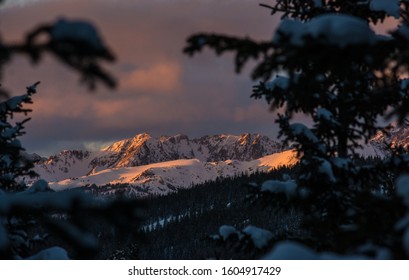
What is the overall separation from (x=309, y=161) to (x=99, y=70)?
6945 mm

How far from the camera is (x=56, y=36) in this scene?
11.7 feet

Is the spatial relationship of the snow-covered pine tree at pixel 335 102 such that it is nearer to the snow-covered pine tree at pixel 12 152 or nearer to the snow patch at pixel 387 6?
the snow patch at pixel 387 6

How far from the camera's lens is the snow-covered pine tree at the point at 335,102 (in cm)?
500

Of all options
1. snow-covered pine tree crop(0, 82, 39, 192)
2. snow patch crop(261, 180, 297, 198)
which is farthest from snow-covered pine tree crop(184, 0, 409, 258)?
snow-covered pine tree crop(0, 82, 39, 192)

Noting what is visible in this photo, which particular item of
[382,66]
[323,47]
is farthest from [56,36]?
[382,66]

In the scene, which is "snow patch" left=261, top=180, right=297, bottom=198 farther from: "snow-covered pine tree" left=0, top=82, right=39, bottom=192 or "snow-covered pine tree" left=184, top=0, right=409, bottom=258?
"snow-covered pine tree" left=0, top=82, right=39, bottom=192

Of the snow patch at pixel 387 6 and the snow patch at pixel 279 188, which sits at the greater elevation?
the snow patch at pixel 387 6

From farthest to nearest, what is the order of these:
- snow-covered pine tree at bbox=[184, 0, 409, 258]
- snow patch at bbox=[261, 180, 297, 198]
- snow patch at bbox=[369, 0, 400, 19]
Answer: snow patch at bbox=[369, 0, 400, 19] < snow patch at bbox=[261, 180, 297, 198] < snow-covered pine tree at bbox=[184, 0, 409, 258]

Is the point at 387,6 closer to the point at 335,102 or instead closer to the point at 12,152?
the point at 335,102

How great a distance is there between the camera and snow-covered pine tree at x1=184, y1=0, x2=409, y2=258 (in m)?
5.00

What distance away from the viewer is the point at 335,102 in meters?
11.3

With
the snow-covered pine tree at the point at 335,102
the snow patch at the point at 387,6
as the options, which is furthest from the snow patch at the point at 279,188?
the snow patch at the point at 387,6
